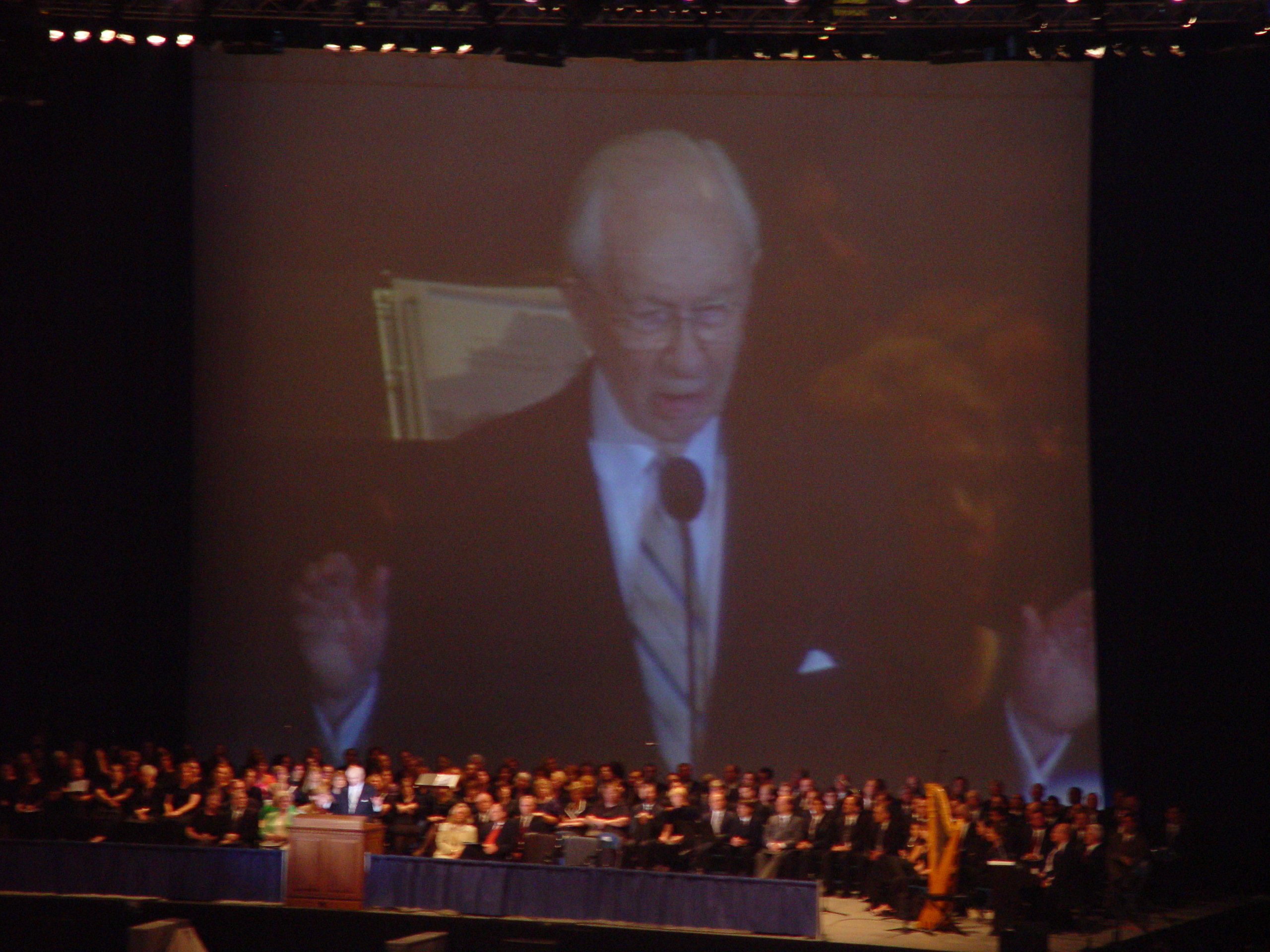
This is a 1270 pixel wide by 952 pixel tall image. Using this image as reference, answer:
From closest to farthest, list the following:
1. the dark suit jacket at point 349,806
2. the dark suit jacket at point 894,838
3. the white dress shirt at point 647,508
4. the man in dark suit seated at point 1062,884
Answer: the man in dark suit seated at point 1062,884 → the dark suit jacket at point 894,838 → the dark suit jacket at point 349,806 → the white dress shirt at point 647,508

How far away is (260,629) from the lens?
16.0 metres

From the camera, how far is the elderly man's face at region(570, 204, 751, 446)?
50.7 feet

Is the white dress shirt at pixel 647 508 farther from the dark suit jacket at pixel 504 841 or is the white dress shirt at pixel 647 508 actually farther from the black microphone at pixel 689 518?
the dark suit jacket at pixel 504 841

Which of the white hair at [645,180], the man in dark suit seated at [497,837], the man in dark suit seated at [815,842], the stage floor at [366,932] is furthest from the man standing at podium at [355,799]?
the white hair at [645,180]

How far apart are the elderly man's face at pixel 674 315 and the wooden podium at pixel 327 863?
4943 mm

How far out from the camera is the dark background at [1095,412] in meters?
14.5

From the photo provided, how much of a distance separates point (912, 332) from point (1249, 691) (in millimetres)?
4145

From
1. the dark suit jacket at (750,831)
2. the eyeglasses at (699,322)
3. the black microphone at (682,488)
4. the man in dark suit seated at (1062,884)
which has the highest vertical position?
the eyeglasses at (699,322)

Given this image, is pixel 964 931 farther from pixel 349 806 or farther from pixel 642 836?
pixel 349 806

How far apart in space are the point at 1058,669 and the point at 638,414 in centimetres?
429

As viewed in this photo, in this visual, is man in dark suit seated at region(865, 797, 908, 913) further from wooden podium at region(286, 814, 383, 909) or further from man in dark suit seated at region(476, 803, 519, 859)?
wooden podium at region(286, 814, 383, 909)

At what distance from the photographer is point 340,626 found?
15.9 metres

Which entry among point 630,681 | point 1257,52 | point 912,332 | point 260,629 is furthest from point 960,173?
point 260,629

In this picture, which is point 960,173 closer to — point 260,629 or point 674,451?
point 674,451
